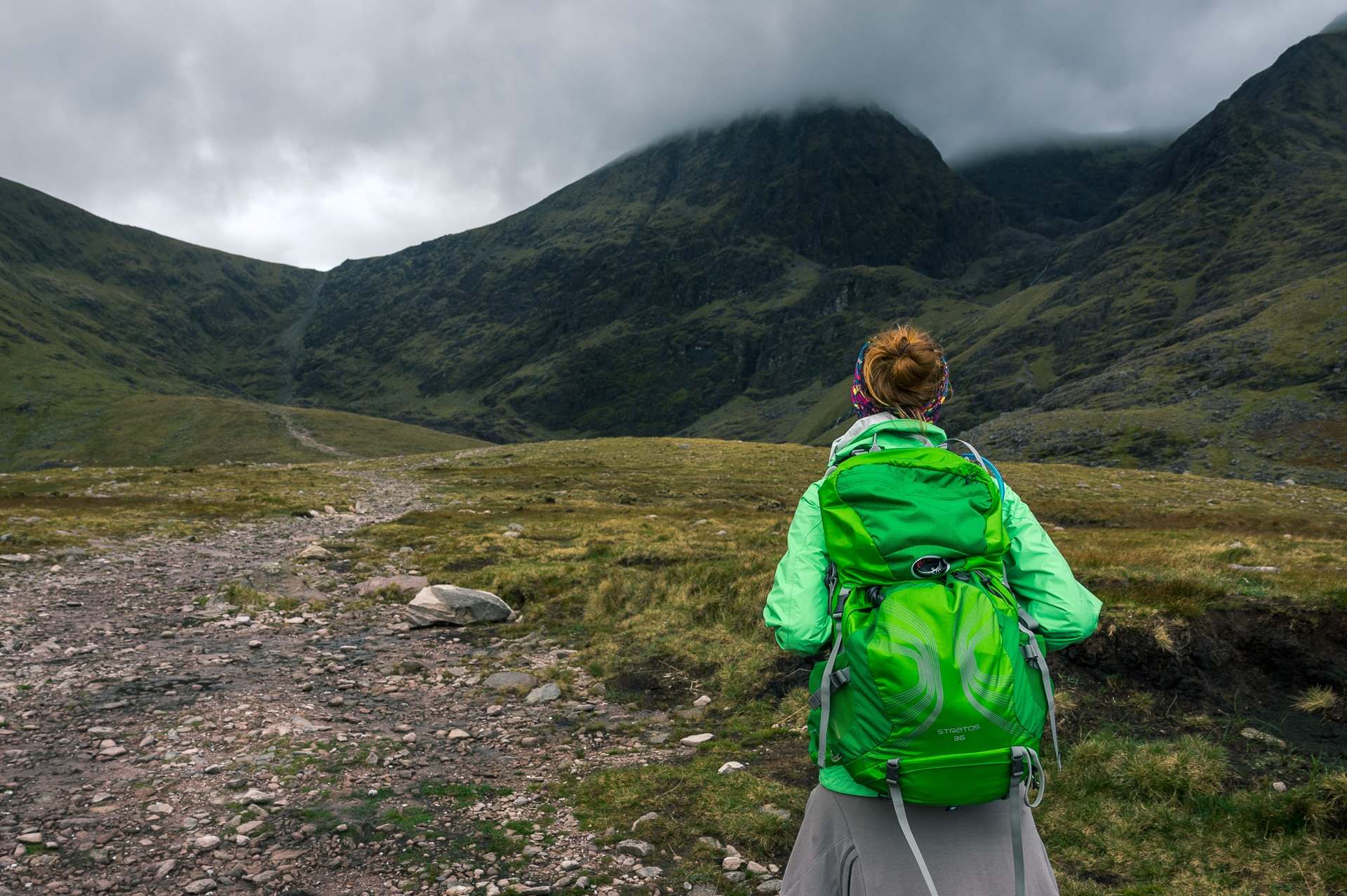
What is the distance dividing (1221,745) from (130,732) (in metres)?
13.1

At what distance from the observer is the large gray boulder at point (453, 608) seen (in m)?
15.0

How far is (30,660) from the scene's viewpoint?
444 inches

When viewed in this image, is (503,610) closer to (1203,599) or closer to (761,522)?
(1203,599)

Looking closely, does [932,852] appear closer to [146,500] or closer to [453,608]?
[453,608]

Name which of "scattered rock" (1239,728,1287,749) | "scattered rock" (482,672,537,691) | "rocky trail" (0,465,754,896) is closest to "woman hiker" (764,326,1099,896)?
"rocky trail" (0,465,754,896)

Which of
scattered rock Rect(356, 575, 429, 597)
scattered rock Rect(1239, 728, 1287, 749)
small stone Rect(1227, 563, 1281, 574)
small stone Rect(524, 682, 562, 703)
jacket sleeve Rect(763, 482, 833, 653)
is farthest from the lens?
scattered rock Rect(356, 575, 429, 597)

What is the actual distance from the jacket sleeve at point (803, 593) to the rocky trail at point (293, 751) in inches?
160

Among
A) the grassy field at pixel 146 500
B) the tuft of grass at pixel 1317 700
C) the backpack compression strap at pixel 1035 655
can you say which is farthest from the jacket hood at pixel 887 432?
the grassy field at pixel 146 500

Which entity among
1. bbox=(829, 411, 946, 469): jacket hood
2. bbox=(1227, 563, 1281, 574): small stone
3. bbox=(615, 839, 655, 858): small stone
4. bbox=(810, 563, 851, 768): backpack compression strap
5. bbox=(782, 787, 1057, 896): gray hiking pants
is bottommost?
bbox=(615, 839, 655, 858): small stone

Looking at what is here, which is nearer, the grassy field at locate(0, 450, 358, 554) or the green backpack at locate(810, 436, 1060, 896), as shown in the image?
the green backpack at locate(810, 436, 1060, 896)

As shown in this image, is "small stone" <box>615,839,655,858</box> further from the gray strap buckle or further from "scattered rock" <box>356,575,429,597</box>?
"scattered rock" <box>356,575,429,597</box>

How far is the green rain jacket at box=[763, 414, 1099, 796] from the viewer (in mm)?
3461

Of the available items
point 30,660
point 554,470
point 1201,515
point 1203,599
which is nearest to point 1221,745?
point 1203,599

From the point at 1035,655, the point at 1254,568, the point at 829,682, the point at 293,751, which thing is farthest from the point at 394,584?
the point at 1254,568
